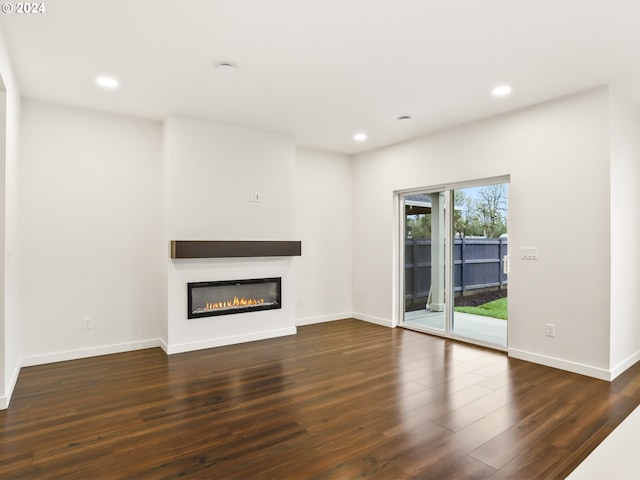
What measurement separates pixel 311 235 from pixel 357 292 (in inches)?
49.1

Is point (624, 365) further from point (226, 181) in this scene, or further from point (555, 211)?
point (226, 181)

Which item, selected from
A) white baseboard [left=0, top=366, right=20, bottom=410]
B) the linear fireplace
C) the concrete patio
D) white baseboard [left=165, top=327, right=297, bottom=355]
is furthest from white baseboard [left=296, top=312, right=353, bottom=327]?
white baseboard [left=0, top=366, right=20, bottom=410]

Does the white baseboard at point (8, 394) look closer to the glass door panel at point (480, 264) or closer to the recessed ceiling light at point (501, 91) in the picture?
the glass door panel at point (480, 264)

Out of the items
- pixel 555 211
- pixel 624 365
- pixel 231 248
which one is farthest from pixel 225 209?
pixel 624 365

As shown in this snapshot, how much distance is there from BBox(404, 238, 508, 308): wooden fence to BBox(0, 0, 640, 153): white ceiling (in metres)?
1.56

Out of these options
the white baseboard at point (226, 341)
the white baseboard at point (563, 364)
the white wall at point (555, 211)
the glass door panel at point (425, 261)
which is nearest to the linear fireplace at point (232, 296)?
the white baseboard at point (226, 341)

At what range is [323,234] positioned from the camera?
5914 millimetres

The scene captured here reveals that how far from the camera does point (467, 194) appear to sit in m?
4.72

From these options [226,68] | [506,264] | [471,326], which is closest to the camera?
[226,68]

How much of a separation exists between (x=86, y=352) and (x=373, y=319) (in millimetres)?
3798

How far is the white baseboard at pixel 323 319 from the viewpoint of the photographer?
5.68m

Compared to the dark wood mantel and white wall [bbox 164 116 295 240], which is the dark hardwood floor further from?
white wall [bbox 164 116 295 240]

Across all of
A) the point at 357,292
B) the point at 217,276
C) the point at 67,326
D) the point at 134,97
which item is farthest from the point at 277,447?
the point at 357,292

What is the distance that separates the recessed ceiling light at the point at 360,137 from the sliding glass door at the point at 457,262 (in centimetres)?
104
